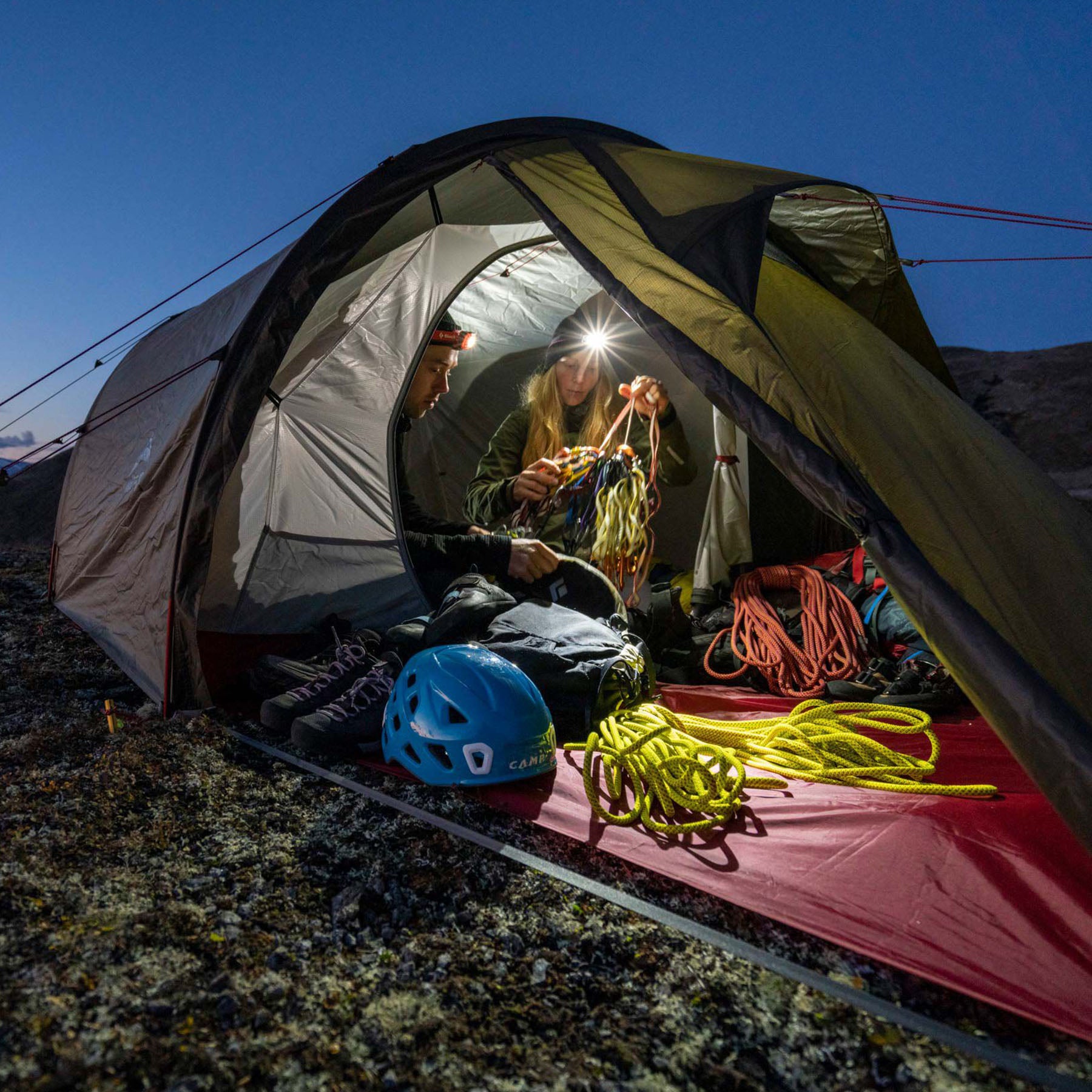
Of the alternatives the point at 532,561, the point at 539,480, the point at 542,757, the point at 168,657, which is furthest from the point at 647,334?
the point at 168,657

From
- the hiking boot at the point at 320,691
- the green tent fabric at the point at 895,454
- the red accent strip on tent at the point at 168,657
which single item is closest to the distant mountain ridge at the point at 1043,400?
the green tent fabric at the point at 895,454

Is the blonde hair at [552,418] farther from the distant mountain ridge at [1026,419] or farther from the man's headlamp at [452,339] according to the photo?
the distant mountain ridge at [1026,419]

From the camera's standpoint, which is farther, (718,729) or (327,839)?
(718,729)

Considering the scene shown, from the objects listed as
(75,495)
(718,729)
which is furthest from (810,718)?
(75,495)

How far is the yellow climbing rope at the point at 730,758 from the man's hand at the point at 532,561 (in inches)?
39.8

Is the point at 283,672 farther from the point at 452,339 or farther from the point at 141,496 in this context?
the point at 452,339

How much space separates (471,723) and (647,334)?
63.8 inches

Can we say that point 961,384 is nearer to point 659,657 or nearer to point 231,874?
point 659,657

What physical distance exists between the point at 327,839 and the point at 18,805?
817 mm

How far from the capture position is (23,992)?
124cm

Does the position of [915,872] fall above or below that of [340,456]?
below

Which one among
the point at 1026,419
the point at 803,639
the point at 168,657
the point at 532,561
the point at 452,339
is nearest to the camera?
the point at 168,657

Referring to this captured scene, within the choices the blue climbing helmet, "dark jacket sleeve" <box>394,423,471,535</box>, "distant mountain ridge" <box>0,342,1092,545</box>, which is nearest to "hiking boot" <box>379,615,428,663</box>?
the blue climbing helmet

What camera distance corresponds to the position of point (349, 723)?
93.5 inches
